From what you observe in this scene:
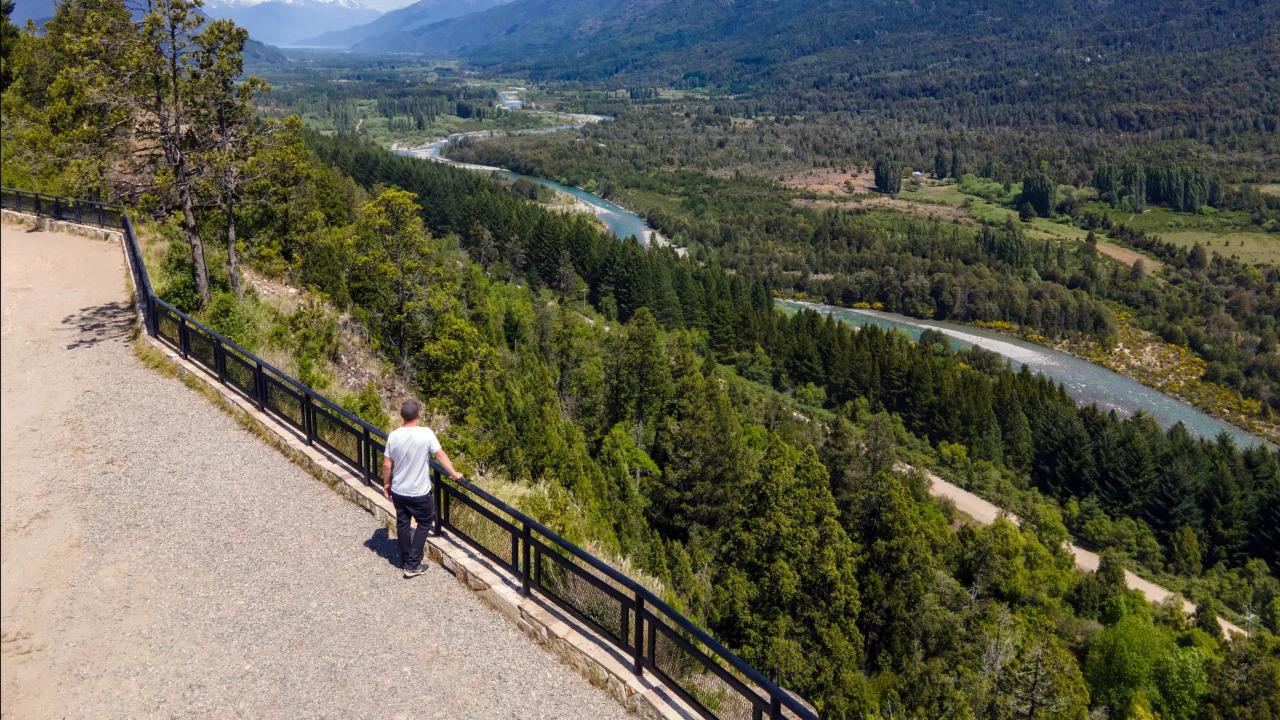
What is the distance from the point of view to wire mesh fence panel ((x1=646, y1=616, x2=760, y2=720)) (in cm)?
809

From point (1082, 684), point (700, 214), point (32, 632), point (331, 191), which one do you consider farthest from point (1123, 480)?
point (700, 214)

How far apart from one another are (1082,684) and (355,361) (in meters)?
32.8

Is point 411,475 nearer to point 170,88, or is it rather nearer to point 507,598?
point 507,598

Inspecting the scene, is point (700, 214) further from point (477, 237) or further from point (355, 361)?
point (355, 361)

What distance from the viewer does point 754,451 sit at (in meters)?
51.5

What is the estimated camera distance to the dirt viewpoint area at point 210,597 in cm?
823

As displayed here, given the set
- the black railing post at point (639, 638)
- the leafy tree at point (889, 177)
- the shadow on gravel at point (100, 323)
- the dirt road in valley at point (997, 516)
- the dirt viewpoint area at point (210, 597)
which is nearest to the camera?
the dirt viewpoint area at point (210, 597)

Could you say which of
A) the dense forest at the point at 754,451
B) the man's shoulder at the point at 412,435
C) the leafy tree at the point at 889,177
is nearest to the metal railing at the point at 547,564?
the man's shoulder at the point at 412,435

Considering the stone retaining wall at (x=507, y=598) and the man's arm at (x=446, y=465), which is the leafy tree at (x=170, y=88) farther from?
the man's arm at (x=446, y=465)

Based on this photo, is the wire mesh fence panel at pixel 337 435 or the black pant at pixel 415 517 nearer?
the black pant at pixel 415 517

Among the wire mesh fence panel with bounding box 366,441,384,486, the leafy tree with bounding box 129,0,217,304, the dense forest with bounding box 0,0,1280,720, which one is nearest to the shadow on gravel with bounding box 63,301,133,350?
the dense forest with bounding box 0,0,1280,720

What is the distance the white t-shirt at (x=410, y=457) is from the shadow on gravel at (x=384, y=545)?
1.14 metres

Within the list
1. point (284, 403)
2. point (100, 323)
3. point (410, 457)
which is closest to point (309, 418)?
point (284, 403)

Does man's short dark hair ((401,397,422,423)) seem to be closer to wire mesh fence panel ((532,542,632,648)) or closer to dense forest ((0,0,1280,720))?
wire mesh fence panel ((532,542,632,648))
